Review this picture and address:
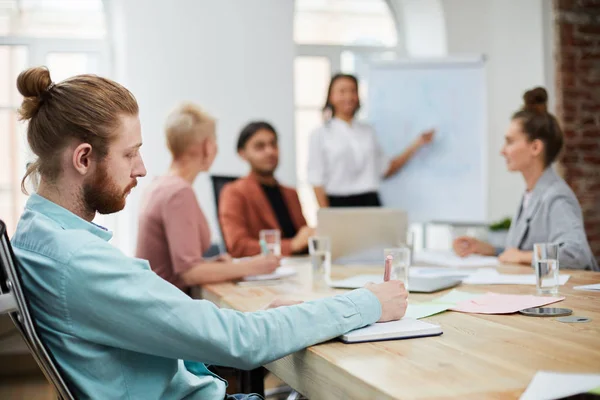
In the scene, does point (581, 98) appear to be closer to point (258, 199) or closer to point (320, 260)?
point (258, 199)

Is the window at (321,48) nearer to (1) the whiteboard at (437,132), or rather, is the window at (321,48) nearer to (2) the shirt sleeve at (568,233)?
(1) the whiteboard at (437,132)

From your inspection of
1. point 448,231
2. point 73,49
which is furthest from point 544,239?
point 73,49

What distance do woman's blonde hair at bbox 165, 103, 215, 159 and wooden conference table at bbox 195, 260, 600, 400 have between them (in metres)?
1.25

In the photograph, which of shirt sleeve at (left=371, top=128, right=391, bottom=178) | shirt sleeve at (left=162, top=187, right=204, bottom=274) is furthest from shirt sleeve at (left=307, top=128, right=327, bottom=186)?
shirt sleeve at (left=162, top=187, right=204, bottom=274)

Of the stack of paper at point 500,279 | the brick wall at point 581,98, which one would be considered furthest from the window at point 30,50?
the stack of paper at point 500,279

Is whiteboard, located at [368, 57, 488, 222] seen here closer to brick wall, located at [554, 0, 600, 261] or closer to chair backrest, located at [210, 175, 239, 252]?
brick wall, located at [554, 0, 600, 261]

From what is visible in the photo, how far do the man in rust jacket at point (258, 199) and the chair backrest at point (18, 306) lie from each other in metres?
2.22

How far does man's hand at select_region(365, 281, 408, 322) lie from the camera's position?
4.49ft

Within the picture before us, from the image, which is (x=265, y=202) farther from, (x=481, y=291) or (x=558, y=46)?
(x=558, y=46)

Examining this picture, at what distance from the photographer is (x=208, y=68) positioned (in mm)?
4969

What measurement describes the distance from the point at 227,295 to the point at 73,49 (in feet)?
11.7

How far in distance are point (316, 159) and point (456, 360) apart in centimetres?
343

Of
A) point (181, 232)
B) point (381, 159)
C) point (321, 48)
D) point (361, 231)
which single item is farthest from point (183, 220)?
point (321, 48)

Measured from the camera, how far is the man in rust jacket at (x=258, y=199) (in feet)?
11.4
